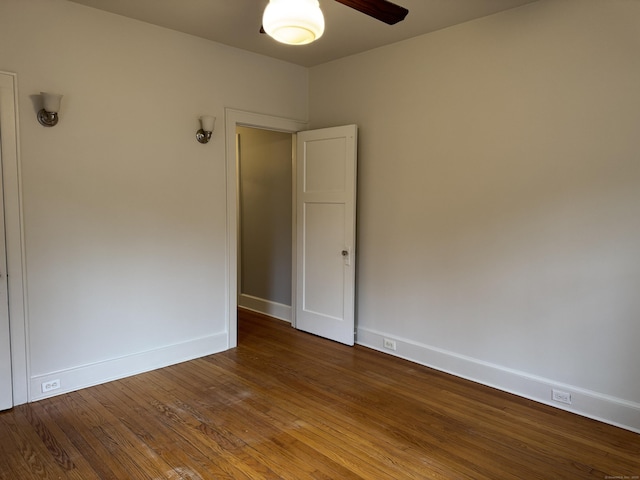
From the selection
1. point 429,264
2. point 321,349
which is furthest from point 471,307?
point 321,349

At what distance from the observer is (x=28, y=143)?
2.95 meters

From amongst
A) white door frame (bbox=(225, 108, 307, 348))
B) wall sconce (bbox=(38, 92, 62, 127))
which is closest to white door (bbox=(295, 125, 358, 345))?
white door frame (bbox=(225, 108, 307, 348))

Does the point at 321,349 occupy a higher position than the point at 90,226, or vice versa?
the point at 90,226

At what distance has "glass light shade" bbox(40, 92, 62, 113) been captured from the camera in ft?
9.48

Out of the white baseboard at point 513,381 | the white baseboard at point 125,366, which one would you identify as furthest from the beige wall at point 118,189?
the white baseboard at point 513,381

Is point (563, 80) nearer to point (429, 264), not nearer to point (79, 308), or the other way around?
point (429, 264)

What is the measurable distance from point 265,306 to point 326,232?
1541mm

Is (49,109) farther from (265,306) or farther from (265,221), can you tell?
(265,306)

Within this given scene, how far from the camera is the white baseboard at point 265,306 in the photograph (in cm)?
514

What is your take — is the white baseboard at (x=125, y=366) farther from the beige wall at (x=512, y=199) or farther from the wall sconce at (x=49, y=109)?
the wall sconce at (x=49, y=109)

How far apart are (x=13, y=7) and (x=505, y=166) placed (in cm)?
353

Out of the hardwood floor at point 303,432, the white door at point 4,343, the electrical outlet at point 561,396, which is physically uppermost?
the white door at point 4,343

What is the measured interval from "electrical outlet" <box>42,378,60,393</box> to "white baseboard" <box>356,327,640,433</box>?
258 cm

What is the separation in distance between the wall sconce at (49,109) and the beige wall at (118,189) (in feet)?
0.17
